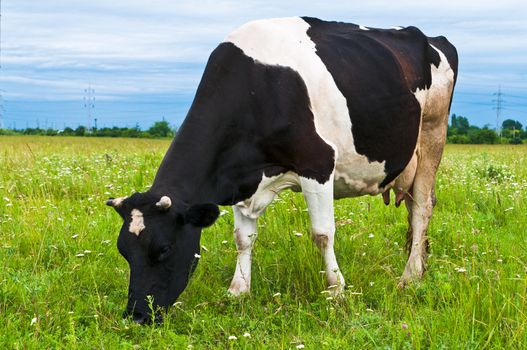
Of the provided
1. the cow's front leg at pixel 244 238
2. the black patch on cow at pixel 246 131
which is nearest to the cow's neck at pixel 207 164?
the black patch on cow at pixel 246 131

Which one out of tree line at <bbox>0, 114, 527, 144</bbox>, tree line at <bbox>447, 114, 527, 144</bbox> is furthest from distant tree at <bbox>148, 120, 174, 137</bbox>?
tree line at <bbox>447, 114, 527, 144</bbox>

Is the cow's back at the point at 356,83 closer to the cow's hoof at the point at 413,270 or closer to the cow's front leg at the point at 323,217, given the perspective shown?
the cow's front leg at the point at 323,217

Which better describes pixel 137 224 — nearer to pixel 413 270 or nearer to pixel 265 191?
pixel 265 191

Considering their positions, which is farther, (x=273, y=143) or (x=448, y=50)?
(x=448, y=50)

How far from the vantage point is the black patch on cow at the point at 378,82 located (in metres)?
6.71

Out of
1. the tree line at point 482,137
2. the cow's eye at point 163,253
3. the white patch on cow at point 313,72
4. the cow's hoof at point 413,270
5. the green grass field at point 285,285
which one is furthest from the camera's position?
the tree line at point 482,137

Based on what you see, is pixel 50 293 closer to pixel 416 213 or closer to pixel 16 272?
pixel 16 272

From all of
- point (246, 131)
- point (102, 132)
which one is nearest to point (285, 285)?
point (246, 131)

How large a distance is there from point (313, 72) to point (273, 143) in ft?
2.71

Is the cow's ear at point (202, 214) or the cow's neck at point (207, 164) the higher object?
the cow's neck at point (207, 164)

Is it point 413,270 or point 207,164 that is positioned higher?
point 207,164

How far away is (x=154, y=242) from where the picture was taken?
5.26 metres

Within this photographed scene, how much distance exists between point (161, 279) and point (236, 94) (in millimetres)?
1770

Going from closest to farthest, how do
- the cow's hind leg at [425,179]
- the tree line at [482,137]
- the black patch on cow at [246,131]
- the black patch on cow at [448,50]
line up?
the black patch on cow at [246,131] → the cow's hind leg at [425,179] → the black patch on cow at [448,50] → the tree line at [482,137]
